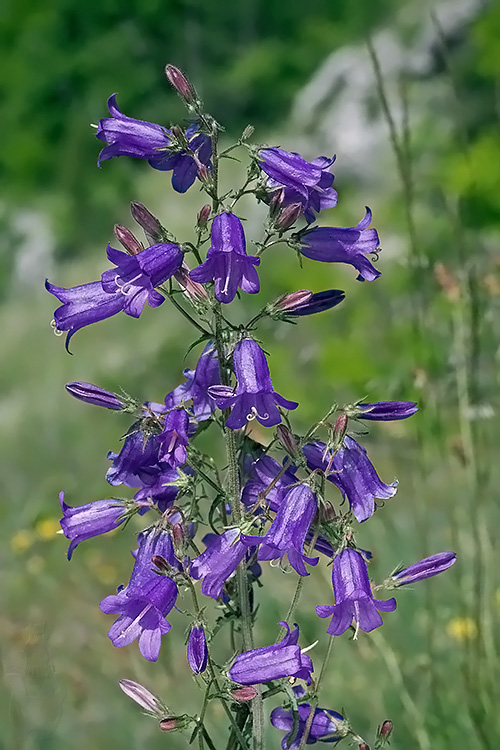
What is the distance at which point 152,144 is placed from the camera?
1584mm

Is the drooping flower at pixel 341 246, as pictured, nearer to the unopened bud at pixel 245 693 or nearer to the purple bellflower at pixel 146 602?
the purple bellflower at pixel 146 602

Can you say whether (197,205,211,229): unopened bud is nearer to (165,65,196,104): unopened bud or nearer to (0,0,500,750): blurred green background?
(165,65,196,104): unopened bud

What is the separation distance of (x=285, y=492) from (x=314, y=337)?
19.3ft

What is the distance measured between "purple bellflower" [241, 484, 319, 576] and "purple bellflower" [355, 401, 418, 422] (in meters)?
0.16

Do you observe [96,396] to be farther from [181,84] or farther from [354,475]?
[181,84]

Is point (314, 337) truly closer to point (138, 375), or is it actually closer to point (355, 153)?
point (138, 375)

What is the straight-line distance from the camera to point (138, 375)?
8797mm

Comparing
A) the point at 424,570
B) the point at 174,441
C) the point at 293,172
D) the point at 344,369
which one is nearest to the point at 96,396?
the point at 174,441

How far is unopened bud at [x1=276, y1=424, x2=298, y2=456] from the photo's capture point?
57.1 inches

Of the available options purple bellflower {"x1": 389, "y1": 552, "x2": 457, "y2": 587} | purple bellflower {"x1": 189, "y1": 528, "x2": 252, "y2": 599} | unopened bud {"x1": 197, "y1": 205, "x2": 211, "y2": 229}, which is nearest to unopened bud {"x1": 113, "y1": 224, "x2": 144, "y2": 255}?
unopened bud {"x1": 197, "y1": 205, "x2": 211, "y2": 229}

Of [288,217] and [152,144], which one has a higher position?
[152,144]

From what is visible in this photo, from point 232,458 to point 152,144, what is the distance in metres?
0.59

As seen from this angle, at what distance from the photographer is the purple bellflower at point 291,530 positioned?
1.41m

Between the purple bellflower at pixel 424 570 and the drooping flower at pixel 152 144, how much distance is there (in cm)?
81
